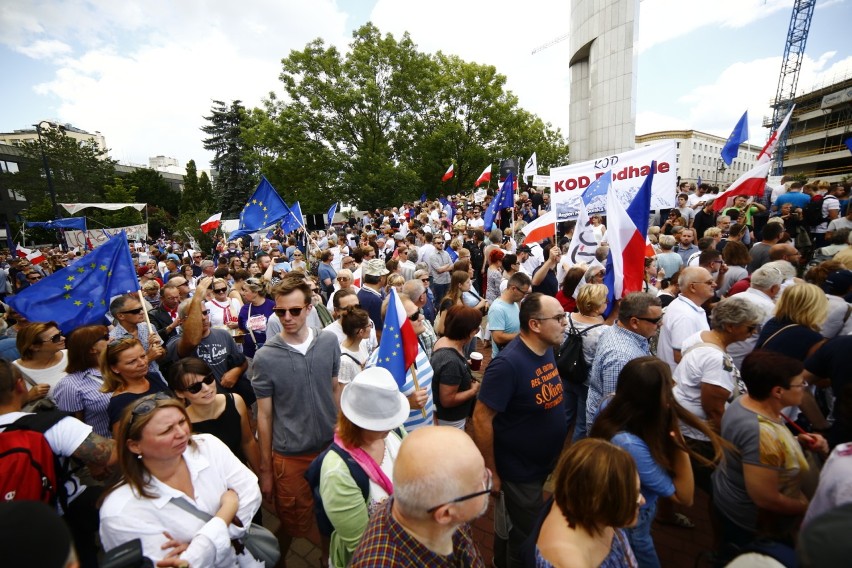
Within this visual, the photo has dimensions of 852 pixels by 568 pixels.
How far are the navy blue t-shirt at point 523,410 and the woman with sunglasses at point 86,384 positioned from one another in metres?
3.08

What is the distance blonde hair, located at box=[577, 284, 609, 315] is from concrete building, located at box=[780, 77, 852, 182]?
198 feet

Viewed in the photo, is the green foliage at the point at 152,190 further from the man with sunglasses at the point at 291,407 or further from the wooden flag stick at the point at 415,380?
the wooden flag stick at the point at 415,380

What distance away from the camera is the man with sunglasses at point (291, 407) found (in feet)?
10.0

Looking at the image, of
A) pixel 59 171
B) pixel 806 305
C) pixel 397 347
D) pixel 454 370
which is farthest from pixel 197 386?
pixel 59 171

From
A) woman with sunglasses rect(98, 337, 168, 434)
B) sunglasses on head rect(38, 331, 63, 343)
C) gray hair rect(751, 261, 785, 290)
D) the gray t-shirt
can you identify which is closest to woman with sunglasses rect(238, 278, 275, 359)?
sunglasses on head rect(38, 331, 63, 343)

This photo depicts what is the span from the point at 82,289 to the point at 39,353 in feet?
3.66

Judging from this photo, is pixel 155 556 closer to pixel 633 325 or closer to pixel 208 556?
pixel 208 556

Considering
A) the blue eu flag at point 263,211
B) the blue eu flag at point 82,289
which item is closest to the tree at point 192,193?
the blue eu flag at point 263,211

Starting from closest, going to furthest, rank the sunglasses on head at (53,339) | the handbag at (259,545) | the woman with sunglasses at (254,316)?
the handbag at (259,545) → the sunglasses on head at (53,339) → the woman with sunglasses at (254,316)

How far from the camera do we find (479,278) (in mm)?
10750

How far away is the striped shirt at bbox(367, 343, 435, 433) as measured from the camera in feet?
10.6

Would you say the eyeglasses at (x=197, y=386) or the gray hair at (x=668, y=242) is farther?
the gray hair at (x=668, y=242)

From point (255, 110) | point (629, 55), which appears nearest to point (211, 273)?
point (629, 55)

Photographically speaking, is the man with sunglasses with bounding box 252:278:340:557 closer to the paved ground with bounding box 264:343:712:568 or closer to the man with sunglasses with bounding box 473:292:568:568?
the paved ground with bounding box 264:343:712:568
